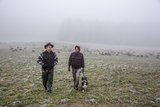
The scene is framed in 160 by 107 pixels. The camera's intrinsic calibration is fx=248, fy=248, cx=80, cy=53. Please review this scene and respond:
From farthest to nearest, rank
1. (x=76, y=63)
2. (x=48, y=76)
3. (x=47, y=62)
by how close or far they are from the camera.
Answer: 1. (x=76, y=63)
2. (x=48, y=76)
3. (x=47, y=62)

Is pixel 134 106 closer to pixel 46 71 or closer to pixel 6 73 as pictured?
pixel 46 71

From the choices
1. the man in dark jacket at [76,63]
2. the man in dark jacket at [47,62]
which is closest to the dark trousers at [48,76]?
the man in dark jacket at [47,62]

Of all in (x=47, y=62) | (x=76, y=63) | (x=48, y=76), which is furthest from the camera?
(x=76, y=63)

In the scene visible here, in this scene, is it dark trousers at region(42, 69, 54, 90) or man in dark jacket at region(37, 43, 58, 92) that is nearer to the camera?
man in dark jacket at region(37, 43, 58, 92)

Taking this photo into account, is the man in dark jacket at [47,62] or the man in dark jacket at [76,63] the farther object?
the man in dark jacket at [76,63]

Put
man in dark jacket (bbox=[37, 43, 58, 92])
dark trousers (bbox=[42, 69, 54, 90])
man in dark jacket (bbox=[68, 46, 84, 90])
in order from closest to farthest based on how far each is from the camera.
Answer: man in dark jacket (bbox=[37, 43, 58, 92])
dark trousers (bbox=[42, 69, 54, 90])
man in dark jacket (bbox=[68, 46, 84, 90])

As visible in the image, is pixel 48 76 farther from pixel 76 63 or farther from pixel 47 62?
pixel 76 63

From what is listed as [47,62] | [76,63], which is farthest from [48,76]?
[76,63]

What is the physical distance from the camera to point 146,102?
13.2 metres

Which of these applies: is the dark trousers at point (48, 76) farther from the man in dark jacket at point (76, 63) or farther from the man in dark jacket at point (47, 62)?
the man in dark jacket at point (76, 63)

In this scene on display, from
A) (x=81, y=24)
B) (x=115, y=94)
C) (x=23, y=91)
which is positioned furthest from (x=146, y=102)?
(x=81, y=24)

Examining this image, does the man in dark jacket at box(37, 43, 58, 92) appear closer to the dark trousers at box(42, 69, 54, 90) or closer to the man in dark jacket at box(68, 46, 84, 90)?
the dark trousers at box(42, 69, 54, 90)

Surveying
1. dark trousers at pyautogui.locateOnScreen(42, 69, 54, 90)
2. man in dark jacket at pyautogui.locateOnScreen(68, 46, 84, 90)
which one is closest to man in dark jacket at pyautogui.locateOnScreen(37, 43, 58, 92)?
dark trousers at pyautogui.locateOnScreen(42, 69, 54, 90)

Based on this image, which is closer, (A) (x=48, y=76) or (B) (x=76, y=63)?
(A) (x=48, y=76)
